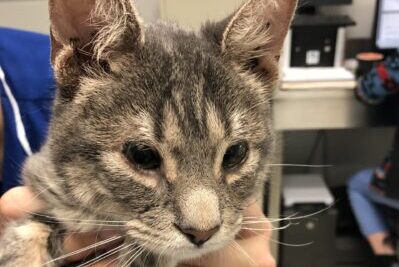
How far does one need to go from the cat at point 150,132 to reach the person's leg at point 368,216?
5.02ft

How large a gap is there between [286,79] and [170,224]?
4.88 feet

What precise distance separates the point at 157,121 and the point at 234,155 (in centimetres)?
17

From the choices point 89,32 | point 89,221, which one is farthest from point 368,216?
point 89,32

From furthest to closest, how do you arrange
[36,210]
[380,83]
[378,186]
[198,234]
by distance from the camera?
[378,186] < [380,83] < [36,210] < [198,234]

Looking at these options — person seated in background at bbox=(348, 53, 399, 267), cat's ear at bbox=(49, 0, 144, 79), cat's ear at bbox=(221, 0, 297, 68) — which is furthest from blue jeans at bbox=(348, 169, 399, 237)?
cat's ear at bbox=(49, 0, 144, 79)

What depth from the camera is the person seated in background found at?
207 cm

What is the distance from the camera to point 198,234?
823mm

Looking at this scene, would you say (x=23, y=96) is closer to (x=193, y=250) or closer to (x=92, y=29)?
(x=92, y=29)

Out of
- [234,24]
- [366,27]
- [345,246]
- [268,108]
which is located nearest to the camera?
[234,24]

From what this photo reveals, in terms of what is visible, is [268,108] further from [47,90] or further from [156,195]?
[47,90]

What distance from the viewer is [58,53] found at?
0.85 meters

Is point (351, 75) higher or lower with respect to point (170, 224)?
lower

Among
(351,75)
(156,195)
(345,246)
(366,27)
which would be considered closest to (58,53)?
(156,195)

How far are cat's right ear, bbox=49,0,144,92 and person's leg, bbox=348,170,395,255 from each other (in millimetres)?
1788
